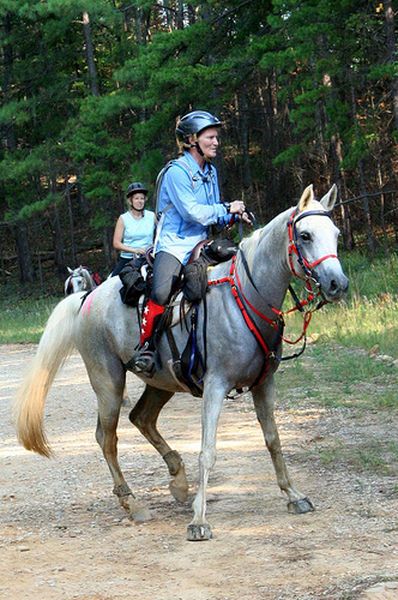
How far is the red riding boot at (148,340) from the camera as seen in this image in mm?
6875

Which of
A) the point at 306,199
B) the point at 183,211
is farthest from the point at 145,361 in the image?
the point at 306,199

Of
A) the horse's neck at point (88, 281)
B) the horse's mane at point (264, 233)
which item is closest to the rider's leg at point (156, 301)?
the horse's mane at point (264, 233)

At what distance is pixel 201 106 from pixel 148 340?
1987 cm

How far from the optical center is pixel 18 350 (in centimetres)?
2094

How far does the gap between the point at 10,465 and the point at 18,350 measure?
11.6 meters

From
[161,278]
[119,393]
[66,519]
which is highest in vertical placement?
[161,278]

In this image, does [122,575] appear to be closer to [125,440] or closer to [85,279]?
[125,440]

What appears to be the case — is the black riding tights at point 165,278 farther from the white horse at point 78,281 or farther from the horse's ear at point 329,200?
the white horse at point 78,281

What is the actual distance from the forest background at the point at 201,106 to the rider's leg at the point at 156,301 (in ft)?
35.2

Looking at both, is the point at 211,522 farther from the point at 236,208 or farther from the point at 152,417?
the point at 236,208

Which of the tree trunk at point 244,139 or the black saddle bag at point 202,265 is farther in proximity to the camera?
the tree trunk at point 244,139

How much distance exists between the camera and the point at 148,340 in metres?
6.99

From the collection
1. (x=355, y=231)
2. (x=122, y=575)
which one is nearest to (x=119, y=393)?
(x=122, y=575)

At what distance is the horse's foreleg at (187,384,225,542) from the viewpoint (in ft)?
20.3
